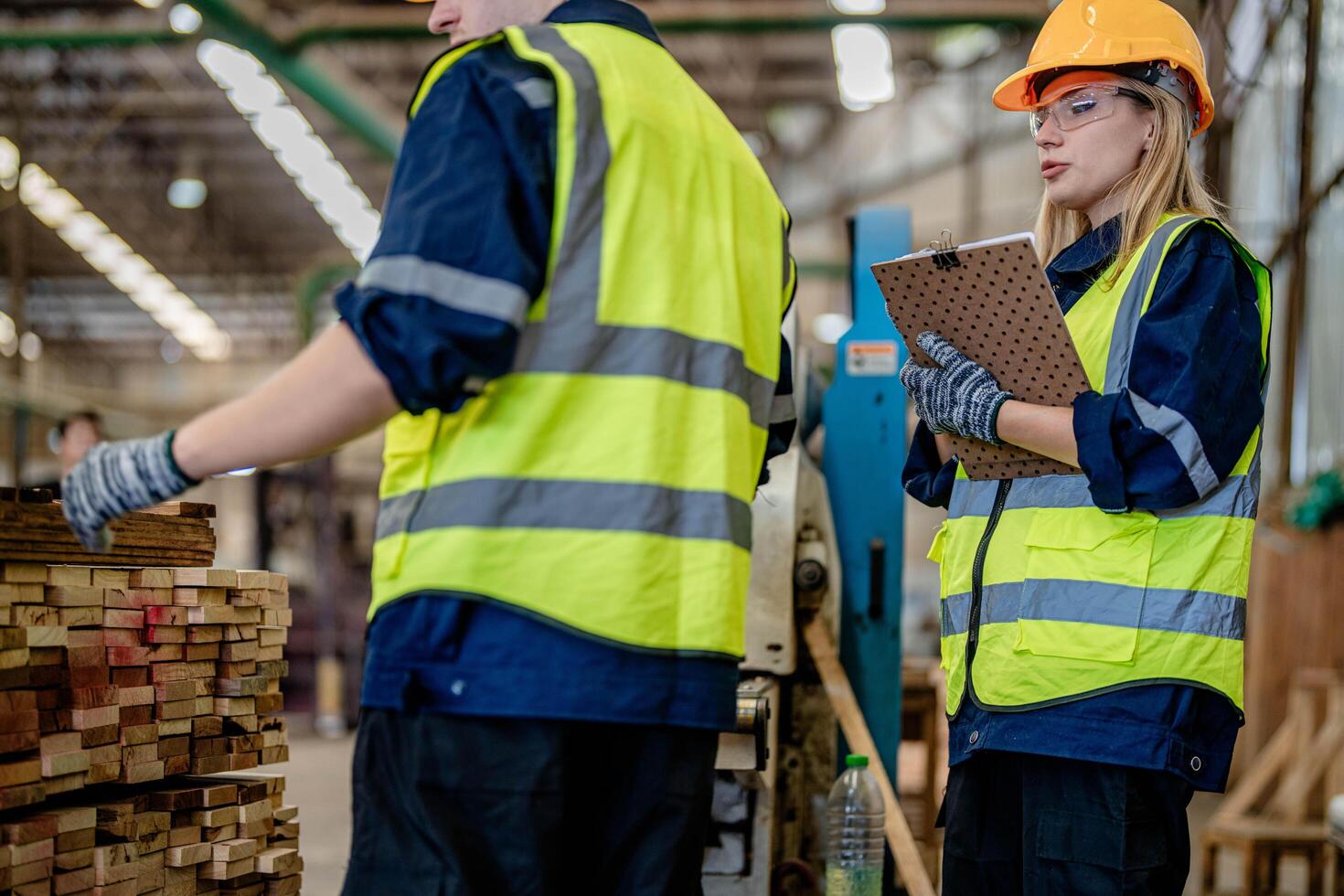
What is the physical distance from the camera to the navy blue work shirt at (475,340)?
145cm

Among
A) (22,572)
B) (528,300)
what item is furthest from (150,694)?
(528,300)

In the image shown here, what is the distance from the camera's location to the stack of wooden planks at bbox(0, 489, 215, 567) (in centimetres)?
203

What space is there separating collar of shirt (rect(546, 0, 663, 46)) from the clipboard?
24.0 inches

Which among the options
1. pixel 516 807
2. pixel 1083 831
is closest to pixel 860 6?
pixel 1083 831

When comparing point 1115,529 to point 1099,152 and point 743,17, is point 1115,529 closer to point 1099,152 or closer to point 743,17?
point 1099,152

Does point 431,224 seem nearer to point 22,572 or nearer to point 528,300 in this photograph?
point 528,300

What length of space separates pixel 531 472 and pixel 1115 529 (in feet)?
3.27

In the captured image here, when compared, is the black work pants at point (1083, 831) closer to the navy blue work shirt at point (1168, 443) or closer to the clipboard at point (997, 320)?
the navy blue work shirt at point (1168, 443)

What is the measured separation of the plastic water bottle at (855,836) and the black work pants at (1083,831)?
1.36 meters

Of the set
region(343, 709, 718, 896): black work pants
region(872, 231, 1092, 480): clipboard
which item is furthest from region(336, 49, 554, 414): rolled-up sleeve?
region(872, 231, 1092, 480): clipboard

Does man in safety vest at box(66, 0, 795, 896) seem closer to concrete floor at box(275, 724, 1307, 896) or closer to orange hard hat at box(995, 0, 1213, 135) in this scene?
orange hard hat at box(995, 0, 1213, 135)

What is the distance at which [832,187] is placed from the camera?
1891 cm

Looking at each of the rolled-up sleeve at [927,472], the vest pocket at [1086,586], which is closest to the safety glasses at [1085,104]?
the rolled-up sleeve at [927,472]

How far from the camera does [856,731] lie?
3.44 metres
